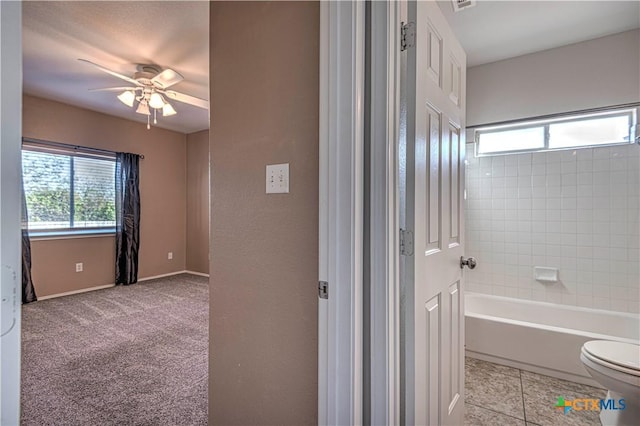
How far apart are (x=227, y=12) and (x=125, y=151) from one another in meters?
4.03

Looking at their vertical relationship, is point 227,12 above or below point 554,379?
above

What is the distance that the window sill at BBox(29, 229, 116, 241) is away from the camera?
12.4ft

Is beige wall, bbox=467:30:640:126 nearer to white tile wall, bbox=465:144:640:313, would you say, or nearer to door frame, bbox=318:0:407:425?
white tile wall, bbox=465:144:640:313

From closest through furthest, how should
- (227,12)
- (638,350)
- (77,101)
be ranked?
1. (227,12)
2. (638,350)
3. (77,101)

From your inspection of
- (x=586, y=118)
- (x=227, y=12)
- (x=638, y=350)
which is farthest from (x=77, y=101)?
(x=638, y=350)

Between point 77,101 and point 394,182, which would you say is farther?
point 77,101

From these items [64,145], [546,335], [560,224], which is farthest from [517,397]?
[64,145]

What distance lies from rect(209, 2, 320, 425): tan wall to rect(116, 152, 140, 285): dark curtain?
3877 millimetres

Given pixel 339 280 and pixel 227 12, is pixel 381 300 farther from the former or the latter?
pixel 227 12

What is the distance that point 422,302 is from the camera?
3.91 feet

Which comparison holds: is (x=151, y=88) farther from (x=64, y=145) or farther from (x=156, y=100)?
(x=64, y=145)

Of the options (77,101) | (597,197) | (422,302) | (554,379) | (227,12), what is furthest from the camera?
(77,101)

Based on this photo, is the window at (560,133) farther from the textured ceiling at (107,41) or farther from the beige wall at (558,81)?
the textured ceiling at (107,41)

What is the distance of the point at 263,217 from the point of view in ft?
3.92
